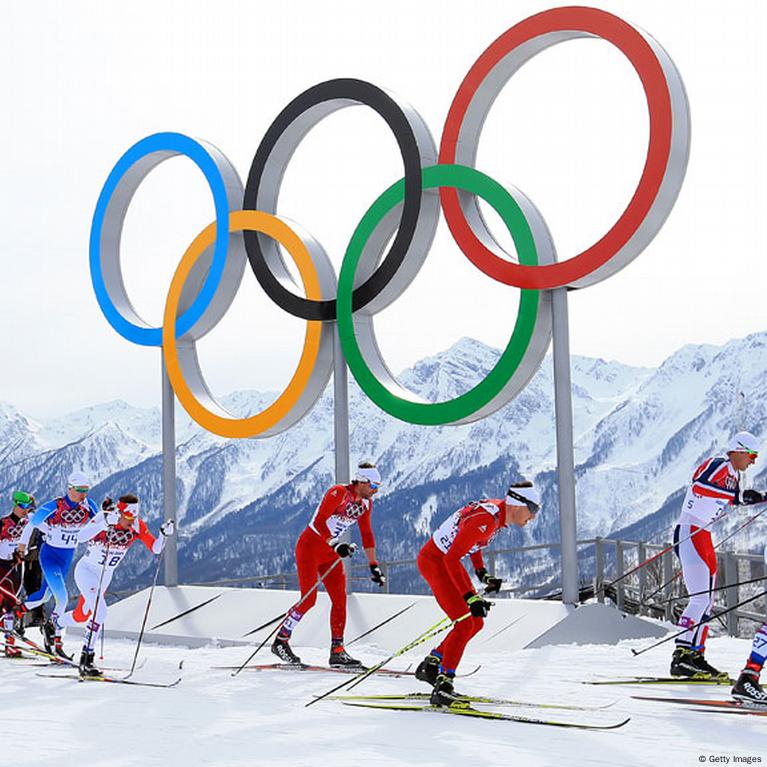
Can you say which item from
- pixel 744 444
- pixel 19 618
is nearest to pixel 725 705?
pixel 744 444

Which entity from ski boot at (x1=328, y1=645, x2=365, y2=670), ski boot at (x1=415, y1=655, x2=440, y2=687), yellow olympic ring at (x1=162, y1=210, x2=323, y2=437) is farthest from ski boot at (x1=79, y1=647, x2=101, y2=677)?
yellow olympic ring at (x1=162, y1=210, x2=323, y2=437)

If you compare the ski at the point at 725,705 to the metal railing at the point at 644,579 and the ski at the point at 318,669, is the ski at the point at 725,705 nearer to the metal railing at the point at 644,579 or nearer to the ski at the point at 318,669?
the ski at the point at 318,669

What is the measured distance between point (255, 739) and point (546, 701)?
7.41ft

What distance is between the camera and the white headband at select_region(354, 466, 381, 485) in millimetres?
10000

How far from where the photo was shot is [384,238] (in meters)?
13.4

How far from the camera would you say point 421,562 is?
798 centimetres

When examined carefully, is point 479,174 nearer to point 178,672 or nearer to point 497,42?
point 497,42

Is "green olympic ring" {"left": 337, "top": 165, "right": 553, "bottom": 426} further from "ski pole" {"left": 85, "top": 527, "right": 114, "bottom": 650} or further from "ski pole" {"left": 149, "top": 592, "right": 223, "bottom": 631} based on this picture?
"ski pole" {"left": 85, "top": 527, "right": 114, "bottom": 650}

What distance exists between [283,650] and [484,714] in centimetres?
338

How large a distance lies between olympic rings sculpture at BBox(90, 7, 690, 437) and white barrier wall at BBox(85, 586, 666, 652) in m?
2.09

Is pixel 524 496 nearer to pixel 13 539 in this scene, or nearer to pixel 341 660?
pixel 341 660

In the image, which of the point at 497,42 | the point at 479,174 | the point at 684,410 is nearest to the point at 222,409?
the point at 479,174

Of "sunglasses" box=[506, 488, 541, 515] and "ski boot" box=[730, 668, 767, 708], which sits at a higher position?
"sunglasses" box=[506, 488, 541, 515]

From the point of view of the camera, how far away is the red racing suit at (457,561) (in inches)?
295
